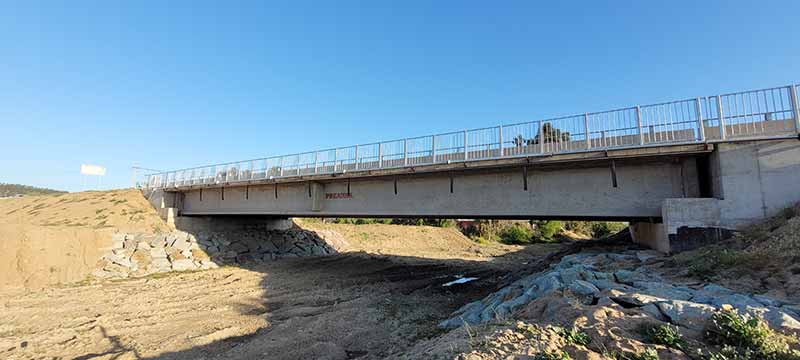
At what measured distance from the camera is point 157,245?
980 inches

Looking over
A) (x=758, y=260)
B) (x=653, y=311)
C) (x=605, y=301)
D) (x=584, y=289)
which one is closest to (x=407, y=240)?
(x=584, y=289)

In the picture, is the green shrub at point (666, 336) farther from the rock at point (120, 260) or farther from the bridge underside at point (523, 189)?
the rock at point (120, 260)

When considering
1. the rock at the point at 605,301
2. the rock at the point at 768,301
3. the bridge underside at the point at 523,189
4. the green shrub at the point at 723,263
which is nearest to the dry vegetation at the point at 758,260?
the green shrub at the point at 723,263

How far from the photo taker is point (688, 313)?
19.3 feet

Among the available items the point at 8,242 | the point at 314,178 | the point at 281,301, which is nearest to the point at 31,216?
the point at 8,242

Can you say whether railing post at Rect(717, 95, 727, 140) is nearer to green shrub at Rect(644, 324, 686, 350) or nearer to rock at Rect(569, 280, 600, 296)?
rock at Rect(569, 280, 600, 296)

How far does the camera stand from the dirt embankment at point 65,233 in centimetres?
1867

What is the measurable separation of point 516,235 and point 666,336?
4498 cm

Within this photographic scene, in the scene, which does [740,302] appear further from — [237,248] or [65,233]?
[65,233]

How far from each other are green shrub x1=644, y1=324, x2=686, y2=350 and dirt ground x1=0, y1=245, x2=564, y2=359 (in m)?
5.12

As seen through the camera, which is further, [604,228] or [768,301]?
[604,228]

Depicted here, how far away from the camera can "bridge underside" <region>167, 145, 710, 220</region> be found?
12664 mm

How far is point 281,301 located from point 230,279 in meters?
7.24

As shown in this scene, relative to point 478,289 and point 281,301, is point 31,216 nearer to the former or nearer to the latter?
point 281,301
